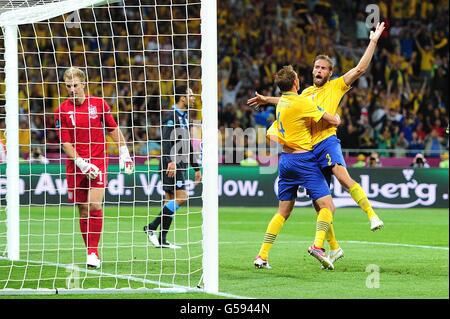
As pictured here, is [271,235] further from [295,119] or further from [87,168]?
[87,168]

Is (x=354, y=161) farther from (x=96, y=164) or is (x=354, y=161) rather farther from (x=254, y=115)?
(x=96, y=164)

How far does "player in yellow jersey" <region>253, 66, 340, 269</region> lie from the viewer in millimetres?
9398

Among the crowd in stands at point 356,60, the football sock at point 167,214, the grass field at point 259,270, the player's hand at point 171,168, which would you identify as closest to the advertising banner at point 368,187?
the crowd in stands at point 356,60

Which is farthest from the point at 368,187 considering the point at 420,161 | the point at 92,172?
the point at 92,172

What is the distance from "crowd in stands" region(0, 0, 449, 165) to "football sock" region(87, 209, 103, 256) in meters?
12.0

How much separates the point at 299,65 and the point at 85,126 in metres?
16.6

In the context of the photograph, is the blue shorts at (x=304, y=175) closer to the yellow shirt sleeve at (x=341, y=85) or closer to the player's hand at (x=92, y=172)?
the yellow shirt sleeve at (x=341, y=85)

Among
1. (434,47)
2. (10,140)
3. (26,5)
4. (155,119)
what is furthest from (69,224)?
(434,47)

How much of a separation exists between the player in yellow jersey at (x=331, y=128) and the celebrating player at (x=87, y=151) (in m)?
1.65

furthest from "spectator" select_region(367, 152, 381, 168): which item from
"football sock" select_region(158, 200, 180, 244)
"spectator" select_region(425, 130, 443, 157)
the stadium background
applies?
"football sock" select_region(158, 200, 180, 244)

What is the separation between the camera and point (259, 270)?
956 cm

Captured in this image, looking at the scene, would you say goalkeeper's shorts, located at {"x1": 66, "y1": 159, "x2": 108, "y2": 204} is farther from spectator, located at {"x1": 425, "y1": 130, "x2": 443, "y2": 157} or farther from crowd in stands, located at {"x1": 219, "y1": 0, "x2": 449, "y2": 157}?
spectator, located at {"x1": 425, "y1": 130, "x2": 443, "y2": 157}

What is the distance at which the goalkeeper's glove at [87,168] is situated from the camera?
9578mm

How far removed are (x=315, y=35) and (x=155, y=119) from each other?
6384 millimetres
